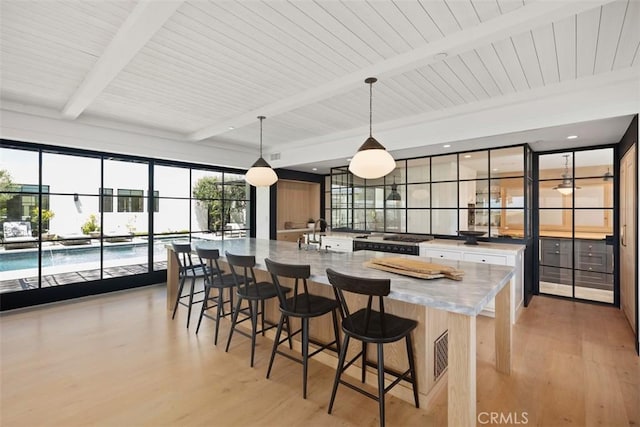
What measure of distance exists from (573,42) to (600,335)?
2911mm

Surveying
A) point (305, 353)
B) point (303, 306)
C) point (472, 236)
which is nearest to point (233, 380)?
point (305, 353)

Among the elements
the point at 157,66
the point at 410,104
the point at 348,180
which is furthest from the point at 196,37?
the point at 348,180

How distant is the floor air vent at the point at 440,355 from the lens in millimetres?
2168

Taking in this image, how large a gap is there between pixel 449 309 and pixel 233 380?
1.80 m

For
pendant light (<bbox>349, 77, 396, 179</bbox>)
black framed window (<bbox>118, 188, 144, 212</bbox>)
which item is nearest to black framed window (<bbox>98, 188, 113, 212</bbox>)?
black framed window (<bbox>118, 188, 144, 212</bbox>)

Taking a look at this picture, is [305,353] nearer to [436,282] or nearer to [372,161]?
[436,282]

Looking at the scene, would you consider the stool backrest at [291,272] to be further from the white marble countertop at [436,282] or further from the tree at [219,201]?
the tree at [219,201]

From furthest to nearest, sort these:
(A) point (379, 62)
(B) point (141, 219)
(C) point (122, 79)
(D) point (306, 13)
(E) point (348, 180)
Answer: (E) point (348, 180)
(B) point (141, 219)
(C) point (122, 79)
(A) point (379, 62)
(D) point (306, 13)

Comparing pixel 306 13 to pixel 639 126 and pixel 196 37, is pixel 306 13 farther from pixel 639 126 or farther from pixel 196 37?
pixel 639 126

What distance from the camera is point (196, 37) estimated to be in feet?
7.46

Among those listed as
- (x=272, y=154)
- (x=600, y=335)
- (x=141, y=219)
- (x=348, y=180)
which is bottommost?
(x=600, y=335)

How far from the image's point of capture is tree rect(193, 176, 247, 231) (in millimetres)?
5879

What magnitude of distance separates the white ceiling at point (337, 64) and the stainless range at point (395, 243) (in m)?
1.40

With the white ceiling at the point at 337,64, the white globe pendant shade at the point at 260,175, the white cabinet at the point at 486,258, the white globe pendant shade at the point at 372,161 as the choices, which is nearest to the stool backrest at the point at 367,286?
the white globe pendant shade at the point at 372,161
